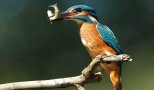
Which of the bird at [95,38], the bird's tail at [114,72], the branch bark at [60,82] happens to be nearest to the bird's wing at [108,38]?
the bird at [95,38]

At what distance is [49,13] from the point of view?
571cm

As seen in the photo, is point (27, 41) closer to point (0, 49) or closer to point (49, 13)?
point (0, 49)

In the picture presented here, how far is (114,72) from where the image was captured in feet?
19.1

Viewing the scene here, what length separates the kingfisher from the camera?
5.82 meters

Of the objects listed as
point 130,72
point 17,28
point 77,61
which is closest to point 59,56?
point 77,61

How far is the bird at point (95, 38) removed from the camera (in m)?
5.82

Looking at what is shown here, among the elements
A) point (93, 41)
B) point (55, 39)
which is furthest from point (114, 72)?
point (55, 39)

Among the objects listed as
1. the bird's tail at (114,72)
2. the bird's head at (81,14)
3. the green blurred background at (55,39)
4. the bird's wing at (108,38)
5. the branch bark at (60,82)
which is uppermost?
the bird's head at (81,14)

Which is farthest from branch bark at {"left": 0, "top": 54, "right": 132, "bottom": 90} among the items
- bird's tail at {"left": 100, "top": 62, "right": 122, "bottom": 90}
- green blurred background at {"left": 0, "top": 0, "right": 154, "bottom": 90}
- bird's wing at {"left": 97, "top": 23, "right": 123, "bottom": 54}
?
green blurred background at {"left": 0, "top": 0, "right": 154, "bottom": 90}

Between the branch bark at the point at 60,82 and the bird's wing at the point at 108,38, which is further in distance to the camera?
the bird's wing at the point at 108,38

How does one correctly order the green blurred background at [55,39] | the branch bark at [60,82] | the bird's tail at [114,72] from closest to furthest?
the branch bark at [60,82], the bird's tail at [114,72], the green blurred background at [55,39]

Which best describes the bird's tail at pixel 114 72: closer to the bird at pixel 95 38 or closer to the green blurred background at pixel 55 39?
the bird at pixel 95 38

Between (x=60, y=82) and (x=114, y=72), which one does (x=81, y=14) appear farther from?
(x=60, y=82)

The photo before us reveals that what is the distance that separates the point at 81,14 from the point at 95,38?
19 centimetres
